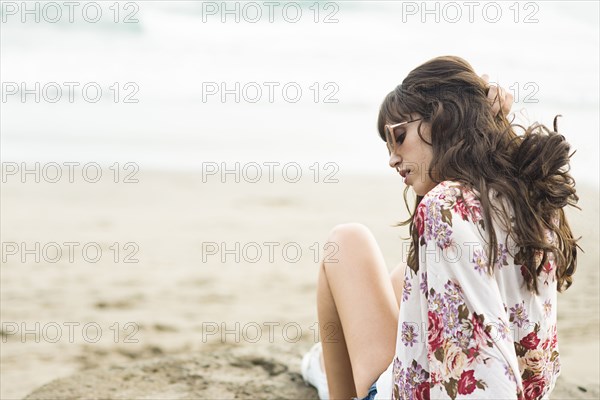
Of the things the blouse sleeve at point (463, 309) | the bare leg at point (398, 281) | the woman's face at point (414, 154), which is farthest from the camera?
the bare leg at point (398, 281)

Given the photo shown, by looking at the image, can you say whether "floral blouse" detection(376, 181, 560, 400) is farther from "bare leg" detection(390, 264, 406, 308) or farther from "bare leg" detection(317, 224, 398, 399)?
"bare leg" detection(390, 264, 406, 308)

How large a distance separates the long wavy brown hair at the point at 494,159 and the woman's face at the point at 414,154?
0.02 metres

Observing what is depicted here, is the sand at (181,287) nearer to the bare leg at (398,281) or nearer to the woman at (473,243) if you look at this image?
the bare leg at (398,281)

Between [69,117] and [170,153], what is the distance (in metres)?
2.70

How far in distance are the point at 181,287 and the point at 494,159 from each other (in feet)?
13.1

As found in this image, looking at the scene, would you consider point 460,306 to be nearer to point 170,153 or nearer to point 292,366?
point 292,366

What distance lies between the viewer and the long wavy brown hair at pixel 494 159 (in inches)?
67.7

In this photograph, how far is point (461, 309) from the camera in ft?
5.22

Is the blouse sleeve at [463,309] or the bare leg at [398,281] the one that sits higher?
the blouse sleeve at [463,309]

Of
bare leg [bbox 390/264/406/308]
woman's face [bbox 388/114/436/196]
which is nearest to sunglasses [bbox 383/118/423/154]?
woman's face [bbox 388/114/436/196]

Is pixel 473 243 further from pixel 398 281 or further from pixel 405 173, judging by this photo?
pixel 398 281

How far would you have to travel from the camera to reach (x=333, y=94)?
16.8 m

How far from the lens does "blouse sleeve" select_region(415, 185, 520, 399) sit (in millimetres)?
1574

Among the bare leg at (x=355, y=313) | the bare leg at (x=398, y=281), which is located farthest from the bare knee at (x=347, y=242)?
the bare leg at (x=398, y=281)
